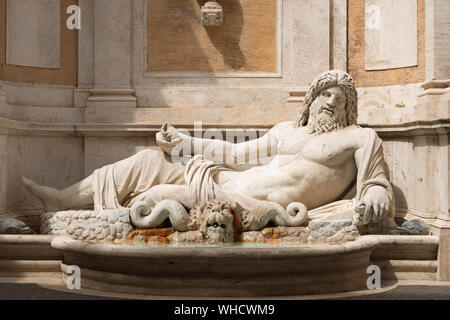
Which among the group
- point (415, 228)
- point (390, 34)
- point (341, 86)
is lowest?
point (415, 228)

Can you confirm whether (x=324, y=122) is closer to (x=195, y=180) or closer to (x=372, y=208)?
(x=372, y=208)

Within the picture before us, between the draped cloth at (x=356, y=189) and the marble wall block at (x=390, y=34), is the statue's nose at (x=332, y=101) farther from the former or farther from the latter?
the marble wall block at (x=390, y=34)

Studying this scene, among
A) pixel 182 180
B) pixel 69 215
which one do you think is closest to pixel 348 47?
pixel 182 180

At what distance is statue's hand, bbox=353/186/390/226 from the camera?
5.86 m

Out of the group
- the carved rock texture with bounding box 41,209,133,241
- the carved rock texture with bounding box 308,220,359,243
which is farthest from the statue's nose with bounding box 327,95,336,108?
the carved rock texture with bounding box 41,209,133,241

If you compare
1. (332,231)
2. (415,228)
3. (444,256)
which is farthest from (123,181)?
(444,256)

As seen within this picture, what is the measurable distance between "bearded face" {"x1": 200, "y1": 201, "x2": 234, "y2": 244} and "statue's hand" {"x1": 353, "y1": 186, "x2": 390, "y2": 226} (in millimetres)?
1146

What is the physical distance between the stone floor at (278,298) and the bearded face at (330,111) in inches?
63.3

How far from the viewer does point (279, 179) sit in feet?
20.9

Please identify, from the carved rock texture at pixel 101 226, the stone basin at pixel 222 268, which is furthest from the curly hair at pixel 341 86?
the carved rock texture at pixel 101 226

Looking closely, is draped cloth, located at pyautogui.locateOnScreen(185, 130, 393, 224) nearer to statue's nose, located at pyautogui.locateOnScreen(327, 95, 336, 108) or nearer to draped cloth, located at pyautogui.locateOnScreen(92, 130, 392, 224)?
draped cloth, located at pyautogui.locateOnScreen(92, 130, 392, 224)

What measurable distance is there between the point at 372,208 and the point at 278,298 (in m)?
1.28

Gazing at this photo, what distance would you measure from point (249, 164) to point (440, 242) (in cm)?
204
